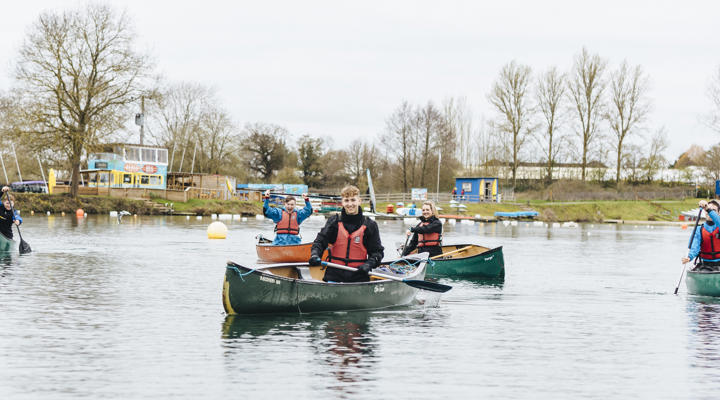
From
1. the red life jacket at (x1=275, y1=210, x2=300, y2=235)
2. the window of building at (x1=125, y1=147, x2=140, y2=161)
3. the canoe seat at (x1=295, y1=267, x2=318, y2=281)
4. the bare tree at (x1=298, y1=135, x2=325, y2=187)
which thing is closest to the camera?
the canoe seat at (x1=295, y1=267, x2=318, y2=281)

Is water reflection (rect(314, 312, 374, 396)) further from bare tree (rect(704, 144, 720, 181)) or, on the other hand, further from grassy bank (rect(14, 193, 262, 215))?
bare tree (rect(704, 144, 720, 181))

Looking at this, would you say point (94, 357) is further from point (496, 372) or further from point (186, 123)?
point (186, 123)

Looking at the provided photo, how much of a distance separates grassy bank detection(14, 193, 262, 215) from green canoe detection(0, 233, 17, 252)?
33.3m

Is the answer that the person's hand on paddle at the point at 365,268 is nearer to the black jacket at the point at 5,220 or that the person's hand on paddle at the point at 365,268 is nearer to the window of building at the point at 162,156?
the black jacket at the point at 5,220

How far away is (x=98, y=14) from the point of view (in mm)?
55531

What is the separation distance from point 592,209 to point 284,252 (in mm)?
58174

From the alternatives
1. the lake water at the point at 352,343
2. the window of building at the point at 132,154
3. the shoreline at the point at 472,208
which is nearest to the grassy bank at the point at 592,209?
the shoreline at the point at 472,208

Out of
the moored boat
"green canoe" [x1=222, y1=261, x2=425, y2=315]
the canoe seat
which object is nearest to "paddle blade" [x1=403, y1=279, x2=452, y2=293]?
"green canoe" [x1=222, y1=261, x2=425, y2=315]

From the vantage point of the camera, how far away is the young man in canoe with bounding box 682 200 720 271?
15.2 m

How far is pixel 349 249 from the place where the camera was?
39.6 feet

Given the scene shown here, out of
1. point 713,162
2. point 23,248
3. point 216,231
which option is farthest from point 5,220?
point 713,162

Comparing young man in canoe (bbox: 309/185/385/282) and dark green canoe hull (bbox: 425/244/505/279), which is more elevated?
young man in canoe (bbox: 309/185/385/282)

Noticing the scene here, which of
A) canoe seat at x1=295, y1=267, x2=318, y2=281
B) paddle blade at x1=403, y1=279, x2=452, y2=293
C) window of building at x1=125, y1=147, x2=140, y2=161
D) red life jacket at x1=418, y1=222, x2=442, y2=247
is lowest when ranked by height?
paddle blade at x1=403, y1=279, x2=452, y2=293

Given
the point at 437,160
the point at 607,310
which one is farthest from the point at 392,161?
the point at 607,310
